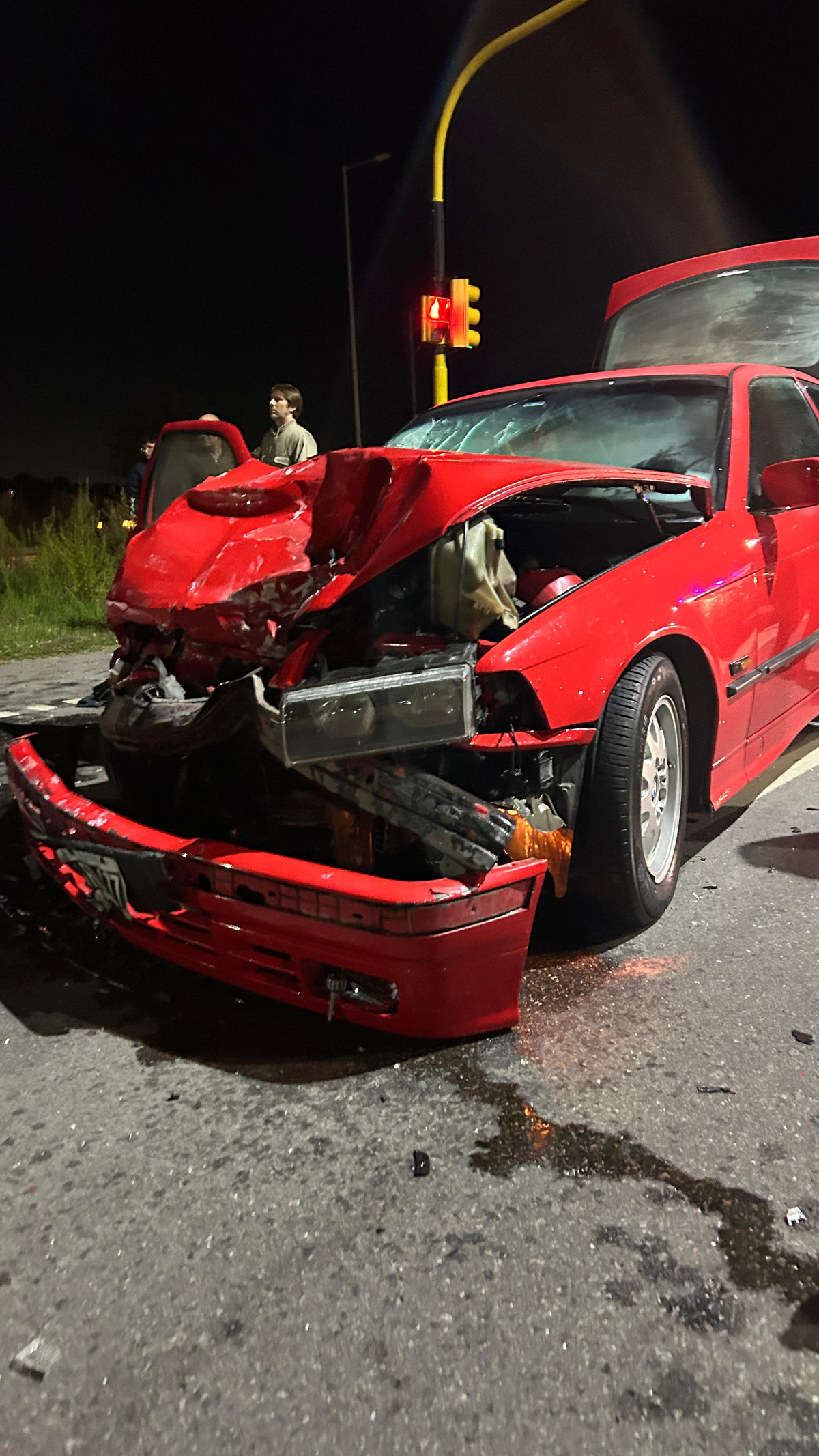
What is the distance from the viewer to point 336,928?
85.6 inches

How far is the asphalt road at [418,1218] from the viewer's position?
145 cm

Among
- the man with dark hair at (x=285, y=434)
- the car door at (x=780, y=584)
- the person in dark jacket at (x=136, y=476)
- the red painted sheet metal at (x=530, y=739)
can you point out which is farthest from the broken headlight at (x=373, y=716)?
the person in dark jacket at (x=136, y=476)

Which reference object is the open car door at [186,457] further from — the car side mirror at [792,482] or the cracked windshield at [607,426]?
the car side mirror at [792,482]

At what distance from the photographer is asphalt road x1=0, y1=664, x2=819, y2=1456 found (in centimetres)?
145

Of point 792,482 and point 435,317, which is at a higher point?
point 435,317

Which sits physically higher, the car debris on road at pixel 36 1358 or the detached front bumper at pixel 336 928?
the detached front bumper at pixel 336 928

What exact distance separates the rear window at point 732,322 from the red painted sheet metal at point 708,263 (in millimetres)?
45

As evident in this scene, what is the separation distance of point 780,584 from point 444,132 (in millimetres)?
9258

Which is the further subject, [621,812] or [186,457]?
[186,457]

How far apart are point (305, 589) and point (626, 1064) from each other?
1342mm

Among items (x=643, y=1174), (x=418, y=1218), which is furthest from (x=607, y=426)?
(x=418, y=1218)

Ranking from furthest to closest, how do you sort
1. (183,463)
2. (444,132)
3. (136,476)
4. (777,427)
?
1. (444,132)
2. (136,476)
3. (777,427)
4. (183,463)

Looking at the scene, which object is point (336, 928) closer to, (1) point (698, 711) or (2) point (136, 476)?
(1) point (698, 711)

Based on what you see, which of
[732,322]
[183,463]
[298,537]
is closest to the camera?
[298,537]
